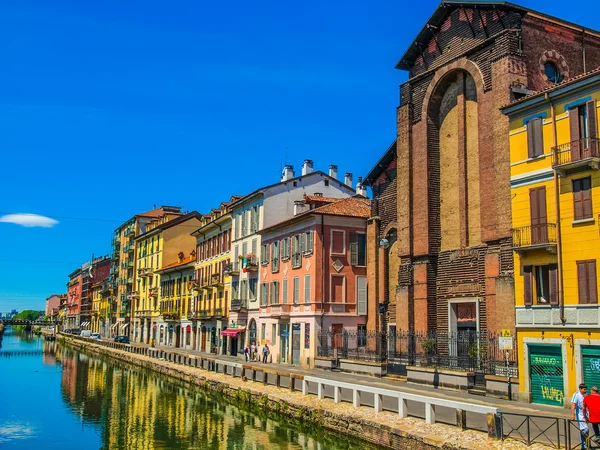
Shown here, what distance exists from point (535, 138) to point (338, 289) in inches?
803

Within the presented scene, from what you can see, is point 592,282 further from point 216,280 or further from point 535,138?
point 216,280

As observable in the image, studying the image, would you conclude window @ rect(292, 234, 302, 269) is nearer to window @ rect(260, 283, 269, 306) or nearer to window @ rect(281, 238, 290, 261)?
window @ rect(281, 238, 290, 261)

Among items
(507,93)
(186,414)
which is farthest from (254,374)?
(507,93)

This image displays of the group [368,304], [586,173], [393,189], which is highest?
[393,189]

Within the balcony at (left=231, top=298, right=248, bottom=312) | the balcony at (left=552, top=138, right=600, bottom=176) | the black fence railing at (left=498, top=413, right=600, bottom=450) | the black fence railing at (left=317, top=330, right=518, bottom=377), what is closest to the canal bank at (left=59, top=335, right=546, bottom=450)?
the black fence railing at (left=498, top=413, right=600, bottom=450)

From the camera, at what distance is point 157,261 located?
274 feet

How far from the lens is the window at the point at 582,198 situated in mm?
22422

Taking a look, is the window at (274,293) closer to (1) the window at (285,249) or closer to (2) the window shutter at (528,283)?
(1) the window at (285,249)

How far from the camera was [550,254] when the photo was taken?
23766 millimetres

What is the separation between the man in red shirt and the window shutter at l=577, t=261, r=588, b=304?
A: 7.27m

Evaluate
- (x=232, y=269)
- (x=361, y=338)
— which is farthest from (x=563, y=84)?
(x=232, y=269)

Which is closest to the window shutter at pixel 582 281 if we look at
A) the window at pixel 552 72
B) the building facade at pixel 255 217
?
the window at pixel 552 72

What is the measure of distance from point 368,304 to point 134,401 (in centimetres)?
1630

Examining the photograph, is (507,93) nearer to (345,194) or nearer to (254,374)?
(254,374)
